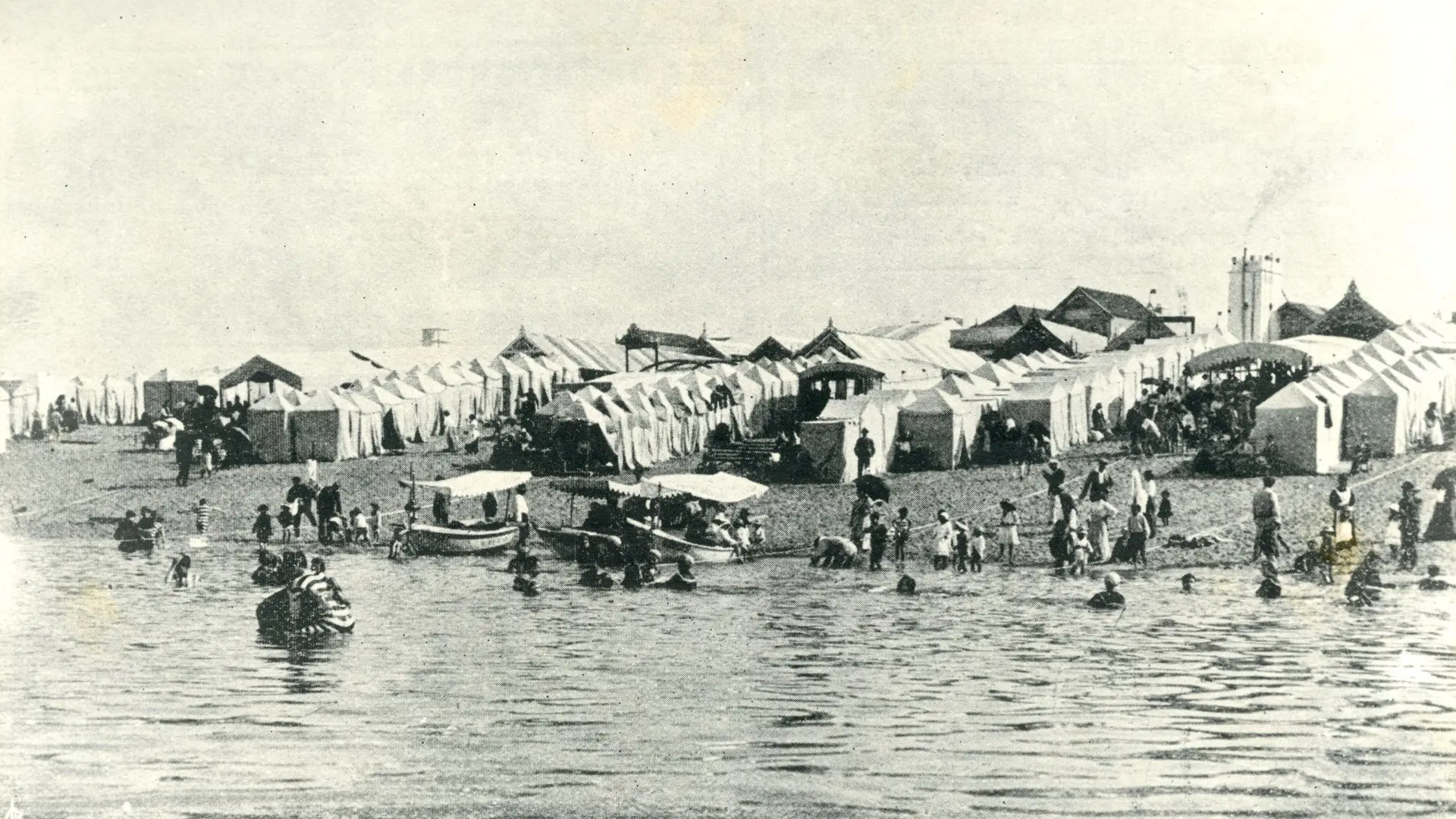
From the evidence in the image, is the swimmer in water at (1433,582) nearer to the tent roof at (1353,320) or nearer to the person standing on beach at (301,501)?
the tent roof at (1353,320)


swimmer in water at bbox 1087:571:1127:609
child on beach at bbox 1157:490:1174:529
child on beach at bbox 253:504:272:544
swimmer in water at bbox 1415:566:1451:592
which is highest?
child on beach at bbox 1157:490:1174:529

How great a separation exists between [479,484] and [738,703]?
6058 mm

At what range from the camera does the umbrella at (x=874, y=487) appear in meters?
13.1

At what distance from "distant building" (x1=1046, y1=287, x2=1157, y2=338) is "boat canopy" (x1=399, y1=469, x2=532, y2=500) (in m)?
5.80

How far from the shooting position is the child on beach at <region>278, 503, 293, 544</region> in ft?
43.7

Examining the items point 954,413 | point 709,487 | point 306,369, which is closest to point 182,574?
point 709,487

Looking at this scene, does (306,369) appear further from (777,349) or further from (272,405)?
(777,349)

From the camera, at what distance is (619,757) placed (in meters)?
7.56

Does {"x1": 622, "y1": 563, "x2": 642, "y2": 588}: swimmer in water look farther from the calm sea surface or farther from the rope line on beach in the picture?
the rope line on beach

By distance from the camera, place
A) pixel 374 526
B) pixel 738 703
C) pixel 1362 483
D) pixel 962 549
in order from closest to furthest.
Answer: pixel 738 703 → pixel 1362 483 → pixel 962 549 → pixel 374 526

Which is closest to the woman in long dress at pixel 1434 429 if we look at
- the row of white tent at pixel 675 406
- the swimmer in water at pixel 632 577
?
the row of white tent at pixel 675 406

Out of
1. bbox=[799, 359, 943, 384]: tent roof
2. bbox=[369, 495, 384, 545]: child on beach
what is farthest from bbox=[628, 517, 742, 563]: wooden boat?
bbox=[799, 359, 943, 384]: tent roof

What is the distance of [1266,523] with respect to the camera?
11039 millimetres

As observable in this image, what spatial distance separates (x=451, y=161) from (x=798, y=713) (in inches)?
217
